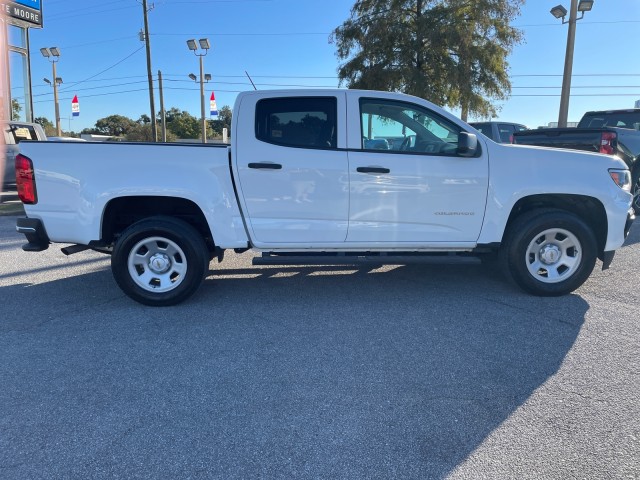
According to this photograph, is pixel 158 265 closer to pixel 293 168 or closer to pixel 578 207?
pixel 293 168

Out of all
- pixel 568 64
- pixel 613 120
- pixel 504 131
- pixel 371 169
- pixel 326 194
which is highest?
pixel 568 64

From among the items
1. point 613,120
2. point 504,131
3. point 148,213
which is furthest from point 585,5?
point 148,213

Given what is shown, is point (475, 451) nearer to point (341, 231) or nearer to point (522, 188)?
point (341, 231)

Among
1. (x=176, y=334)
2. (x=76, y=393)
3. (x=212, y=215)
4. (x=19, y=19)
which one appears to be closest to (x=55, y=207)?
(x=212, y=215)

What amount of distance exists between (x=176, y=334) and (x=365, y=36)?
1870 cm

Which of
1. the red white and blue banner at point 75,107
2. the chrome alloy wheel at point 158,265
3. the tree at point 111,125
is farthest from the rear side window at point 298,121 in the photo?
the tree at point 111,125

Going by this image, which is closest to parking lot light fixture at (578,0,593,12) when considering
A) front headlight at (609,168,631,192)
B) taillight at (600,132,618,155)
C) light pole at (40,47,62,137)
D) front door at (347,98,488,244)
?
taillight at (600,132,618,155)

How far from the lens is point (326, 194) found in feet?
15.1

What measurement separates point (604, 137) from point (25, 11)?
64.2ft

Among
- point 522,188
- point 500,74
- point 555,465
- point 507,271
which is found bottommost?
point 555,465

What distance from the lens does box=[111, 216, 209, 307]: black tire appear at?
15.0ft

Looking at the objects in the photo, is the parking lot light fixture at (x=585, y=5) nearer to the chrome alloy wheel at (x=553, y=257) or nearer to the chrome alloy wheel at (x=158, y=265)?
the chrome alloy wheel at (x=553, y=257)

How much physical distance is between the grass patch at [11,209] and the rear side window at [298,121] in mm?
8145

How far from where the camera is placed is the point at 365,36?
65.2 ft
